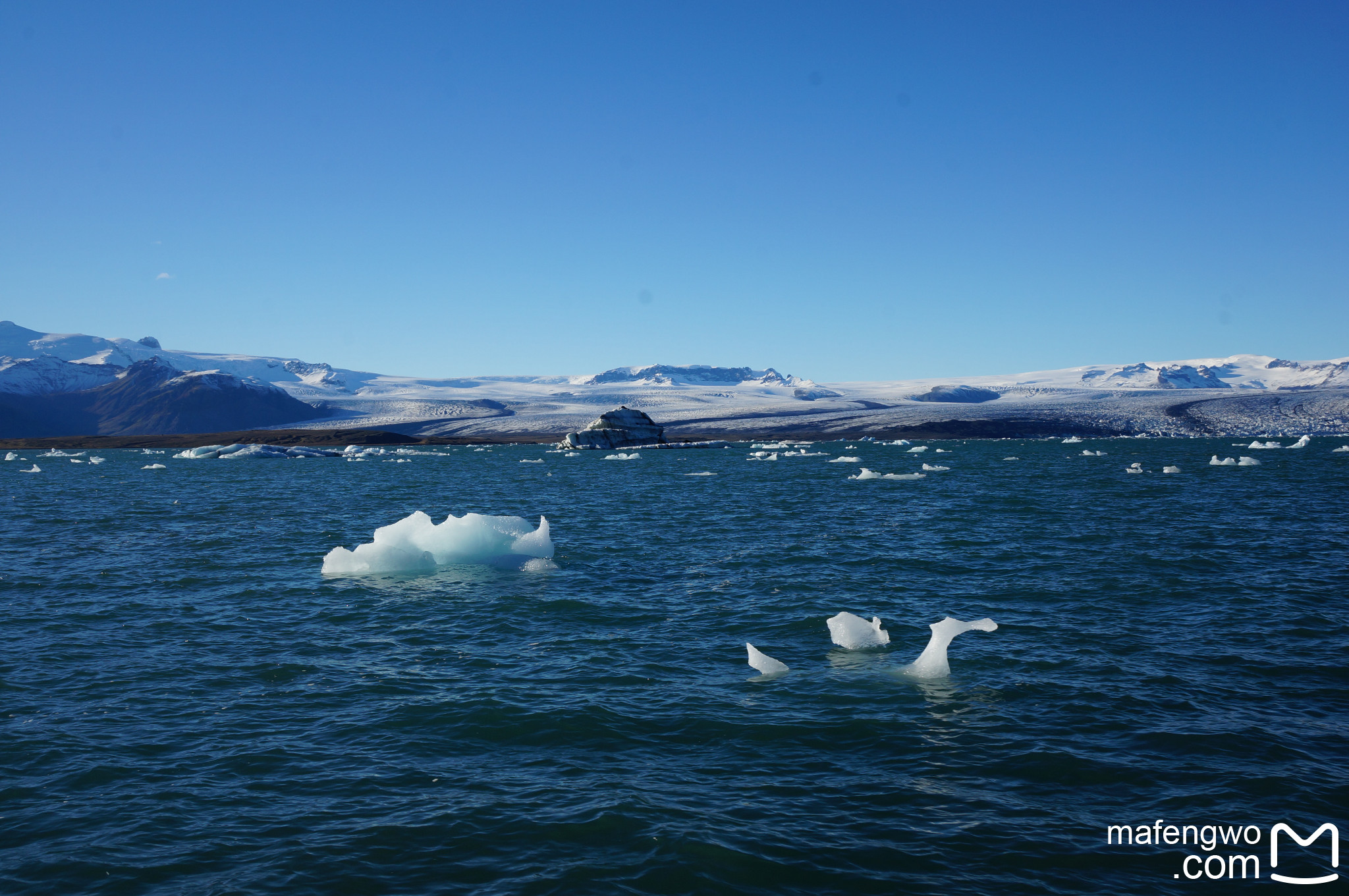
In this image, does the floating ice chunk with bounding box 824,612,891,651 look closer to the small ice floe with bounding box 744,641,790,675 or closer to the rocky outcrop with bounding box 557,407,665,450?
the small ice floe with bounding box 744,641,790,675

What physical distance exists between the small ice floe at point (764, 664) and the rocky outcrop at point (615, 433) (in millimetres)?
104626

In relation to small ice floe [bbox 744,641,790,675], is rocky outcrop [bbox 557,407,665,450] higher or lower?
higher

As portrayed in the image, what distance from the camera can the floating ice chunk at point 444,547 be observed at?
64.8 feet

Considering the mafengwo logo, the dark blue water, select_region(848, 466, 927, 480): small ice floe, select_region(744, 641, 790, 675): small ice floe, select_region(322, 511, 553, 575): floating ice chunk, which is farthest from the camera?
select_region(848, 466, 927, 480): small ice floe

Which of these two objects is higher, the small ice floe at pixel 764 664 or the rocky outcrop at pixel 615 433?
the rocky outcrop at pixel 615 433

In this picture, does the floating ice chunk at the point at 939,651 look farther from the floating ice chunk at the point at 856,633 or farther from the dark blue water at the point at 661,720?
the floating ice chunk at the point at 856,633

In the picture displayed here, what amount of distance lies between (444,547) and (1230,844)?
55.8 feet

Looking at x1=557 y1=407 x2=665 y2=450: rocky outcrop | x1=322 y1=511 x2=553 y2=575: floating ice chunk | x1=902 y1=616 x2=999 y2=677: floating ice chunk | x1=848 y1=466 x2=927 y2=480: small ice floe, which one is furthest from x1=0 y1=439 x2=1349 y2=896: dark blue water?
x1=557 y1=407 x2=665 y2=450: rocky outcrop

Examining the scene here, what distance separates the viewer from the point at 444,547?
67.2 feet

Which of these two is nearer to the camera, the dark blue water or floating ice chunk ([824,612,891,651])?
the dark blue water

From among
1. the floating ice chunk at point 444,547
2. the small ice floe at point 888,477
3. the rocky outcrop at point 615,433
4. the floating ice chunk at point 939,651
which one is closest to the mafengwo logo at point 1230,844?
the floating ice chunk at point 939,651

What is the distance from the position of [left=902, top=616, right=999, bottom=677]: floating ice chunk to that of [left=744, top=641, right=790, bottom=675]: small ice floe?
1.77 metres

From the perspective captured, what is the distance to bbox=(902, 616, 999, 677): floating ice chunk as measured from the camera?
37.2ft

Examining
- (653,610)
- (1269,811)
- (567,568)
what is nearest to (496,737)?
(653,610)
